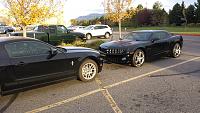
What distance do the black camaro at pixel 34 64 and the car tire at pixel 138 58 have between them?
2428mm

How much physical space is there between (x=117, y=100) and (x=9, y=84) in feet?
7.67

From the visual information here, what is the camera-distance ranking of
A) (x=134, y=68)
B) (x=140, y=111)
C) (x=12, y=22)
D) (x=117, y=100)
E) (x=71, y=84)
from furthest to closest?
(x=12, y=22), (x=134, y=68), (x=71, y=84), (x=117, y=100), (x=140, y=111)

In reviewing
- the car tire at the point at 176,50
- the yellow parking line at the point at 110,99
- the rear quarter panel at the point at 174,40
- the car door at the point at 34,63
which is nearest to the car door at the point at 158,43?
the rear quarter panel at the point at 174,40

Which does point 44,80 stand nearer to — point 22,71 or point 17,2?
point 22,71

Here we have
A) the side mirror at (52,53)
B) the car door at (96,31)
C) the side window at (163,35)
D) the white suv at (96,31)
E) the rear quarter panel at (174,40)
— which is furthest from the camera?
the car door at (96,31)

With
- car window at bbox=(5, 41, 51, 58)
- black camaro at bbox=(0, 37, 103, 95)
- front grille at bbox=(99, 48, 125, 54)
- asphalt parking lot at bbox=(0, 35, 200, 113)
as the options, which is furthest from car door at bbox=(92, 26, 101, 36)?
car window at bbox=(5, 41, 51, 58)

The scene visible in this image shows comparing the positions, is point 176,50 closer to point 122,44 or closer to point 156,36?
point 156,36

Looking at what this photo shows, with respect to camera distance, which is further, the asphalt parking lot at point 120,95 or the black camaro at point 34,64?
the black camaro at point 34,64

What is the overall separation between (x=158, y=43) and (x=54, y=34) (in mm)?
9385

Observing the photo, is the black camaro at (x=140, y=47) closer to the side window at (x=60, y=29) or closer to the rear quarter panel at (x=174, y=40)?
the rear quarter panel at (x=174, y=40)

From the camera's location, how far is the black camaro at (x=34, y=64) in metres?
5.86

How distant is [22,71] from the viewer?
238 inches

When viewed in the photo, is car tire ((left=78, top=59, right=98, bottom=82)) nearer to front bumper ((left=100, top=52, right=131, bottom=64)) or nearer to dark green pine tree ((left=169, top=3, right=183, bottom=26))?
front bumper ((left=100, top=52, right=131, bottom=64))

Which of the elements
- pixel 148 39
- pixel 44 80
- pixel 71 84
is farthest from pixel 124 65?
pixel 44 80
